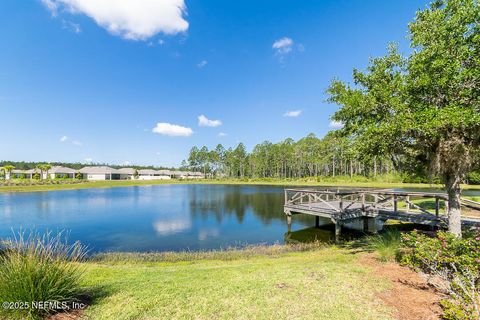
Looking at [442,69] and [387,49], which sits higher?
[387,49]

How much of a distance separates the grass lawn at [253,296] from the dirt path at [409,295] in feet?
0.71

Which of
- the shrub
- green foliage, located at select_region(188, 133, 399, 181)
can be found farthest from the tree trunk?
green foliage, located at select_region(188, 133, 399, 181)

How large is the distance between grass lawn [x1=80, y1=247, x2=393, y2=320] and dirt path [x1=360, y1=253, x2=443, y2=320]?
21 centimetres

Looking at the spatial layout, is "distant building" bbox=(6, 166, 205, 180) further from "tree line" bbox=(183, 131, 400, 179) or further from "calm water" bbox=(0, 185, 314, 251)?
"calm water" bbox=(0, 185, 314, 251)

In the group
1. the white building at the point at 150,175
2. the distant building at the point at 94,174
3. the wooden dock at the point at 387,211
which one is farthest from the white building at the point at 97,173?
the wooden dock at the point at 387,211

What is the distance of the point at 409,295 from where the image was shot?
4773mm

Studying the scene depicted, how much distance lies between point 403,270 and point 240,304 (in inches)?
172

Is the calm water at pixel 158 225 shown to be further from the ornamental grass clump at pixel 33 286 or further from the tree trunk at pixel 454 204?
the ornamental grass clump at pixel 33 286

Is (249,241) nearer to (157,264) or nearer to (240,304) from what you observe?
(157,264)

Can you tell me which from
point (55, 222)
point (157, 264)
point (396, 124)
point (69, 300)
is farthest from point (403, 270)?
point (55, 222)

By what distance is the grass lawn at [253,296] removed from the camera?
13.8ft

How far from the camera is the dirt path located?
4.09 m

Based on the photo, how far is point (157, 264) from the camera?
33.9ft

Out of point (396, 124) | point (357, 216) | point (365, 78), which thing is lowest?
point (357, 216)
